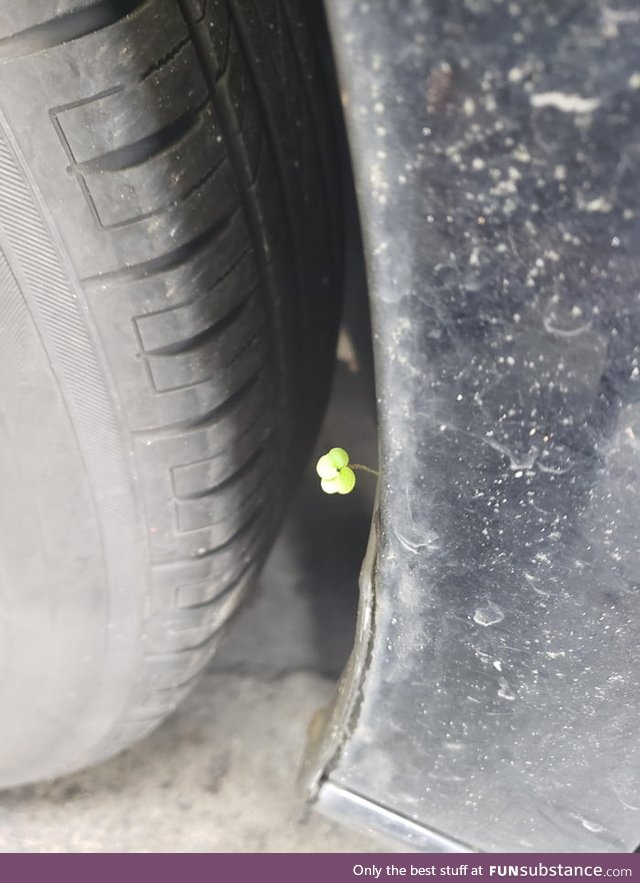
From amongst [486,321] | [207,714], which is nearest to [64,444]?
[486,321]

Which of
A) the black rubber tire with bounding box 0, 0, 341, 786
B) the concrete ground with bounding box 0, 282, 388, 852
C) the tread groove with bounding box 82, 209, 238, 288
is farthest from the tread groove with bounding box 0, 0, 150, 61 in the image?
the concrete ground with bounding box 0, 282, 388, 852

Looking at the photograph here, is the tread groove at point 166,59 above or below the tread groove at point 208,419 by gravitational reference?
above

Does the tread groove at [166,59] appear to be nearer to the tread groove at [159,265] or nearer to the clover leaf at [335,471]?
the tread groove at [159,265]

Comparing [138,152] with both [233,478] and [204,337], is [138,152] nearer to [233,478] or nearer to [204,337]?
[204,337]

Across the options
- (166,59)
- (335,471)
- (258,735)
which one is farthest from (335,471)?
(258,735)

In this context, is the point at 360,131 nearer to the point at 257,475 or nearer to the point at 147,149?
the point at 147,149

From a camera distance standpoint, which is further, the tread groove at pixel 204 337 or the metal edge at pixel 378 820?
the metal edge at pixel 378 820

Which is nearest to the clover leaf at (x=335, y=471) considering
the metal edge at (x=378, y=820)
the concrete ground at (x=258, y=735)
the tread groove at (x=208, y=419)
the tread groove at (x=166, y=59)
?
the tread groove at (x=208, y=419)
